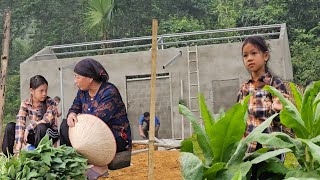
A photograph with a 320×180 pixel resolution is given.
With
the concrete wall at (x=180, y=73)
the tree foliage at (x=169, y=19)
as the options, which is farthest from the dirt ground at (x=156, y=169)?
the tree foliage at (x=169, y=19)

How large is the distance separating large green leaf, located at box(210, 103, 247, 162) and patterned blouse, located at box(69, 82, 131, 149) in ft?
6.17

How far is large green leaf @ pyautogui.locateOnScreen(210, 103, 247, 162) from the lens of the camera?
2.32 m

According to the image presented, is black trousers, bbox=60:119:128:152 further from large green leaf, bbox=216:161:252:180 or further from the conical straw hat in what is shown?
large green leaf, bbox=216:161:252:180

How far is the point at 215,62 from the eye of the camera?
1352cm

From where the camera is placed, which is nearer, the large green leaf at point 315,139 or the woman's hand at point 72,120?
the large green leaf at point 315,139

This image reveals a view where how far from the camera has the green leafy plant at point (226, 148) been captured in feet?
7.20

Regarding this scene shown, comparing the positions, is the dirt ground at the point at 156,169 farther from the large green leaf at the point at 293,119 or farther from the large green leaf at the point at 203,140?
the large green leaf at the point at 293,119

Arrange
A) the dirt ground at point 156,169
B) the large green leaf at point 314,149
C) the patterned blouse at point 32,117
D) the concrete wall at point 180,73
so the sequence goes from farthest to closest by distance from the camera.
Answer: the concrete wall at point 180,73
the dirt ground at point 156,169
the patterned blouse at point 32,117
the large green leaf at point 314,149

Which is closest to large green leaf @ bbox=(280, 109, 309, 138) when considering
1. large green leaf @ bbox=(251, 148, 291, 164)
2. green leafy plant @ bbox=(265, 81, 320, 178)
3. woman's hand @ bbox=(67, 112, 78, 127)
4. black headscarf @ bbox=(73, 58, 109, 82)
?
green leafy plant @ bbox=(265, 81, 320, 178)

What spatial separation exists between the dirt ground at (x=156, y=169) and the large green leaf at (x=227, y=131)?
3.09 metres

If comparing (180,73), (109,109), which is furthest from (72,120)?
(180,73)

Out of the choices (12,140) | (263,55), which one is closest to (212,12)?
(12,140)

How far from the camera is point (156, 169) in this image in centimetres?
625

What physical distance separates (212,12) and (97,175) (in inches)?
810
